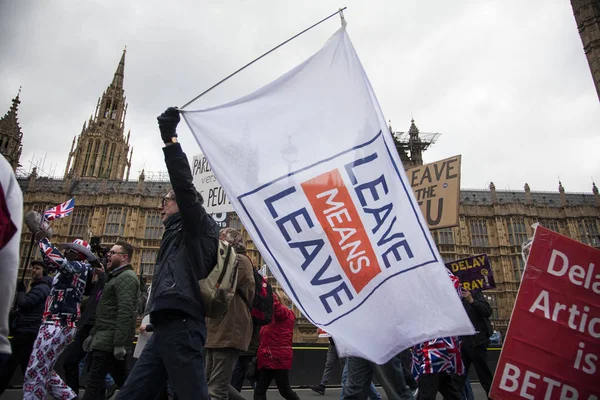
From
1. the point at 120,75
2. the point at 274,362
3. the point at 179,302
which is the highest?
the point at 120,75

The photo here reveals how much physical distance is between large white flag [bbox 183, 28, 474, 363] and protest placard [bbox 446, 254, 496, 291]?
4335 millimetres

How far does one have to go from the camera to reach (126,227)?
32.4 meters

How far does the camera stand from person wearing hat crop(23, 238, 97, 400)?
3787 millimetres

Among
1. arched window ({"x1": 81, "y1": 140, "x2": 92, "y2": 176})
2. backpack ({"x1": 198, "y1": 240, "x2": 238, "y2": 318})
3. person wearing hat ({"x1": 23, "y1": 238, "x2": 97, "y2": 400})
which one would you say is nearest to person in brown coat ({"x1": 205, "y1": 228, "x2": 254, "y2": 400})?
backpack ({"x1": 198, "y1": 240, "x2": 238, "y2": 318})

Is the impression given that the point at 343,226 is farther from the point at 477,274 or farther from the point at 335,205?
the point at 477,274

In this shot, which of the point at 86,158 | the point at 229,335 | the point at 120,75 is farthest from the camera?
the point at 120,75

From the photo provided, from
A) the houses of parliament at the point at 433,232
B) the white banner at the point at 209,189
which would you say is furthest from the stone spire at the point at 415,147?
the white banner at the point at 209,189

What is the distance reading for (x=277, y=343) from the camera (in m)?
4.26

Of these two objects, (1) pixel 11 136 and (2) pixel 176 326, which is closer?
(2) pixel 176 326

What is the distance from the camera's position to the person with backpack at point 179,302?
2197 millimetres

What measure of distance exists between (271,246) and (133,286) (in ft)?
6.16

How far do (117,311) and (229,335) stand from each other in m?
1.29

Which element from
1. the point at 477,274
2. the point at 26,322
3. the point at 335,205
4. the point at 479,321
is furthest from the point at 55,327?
the point at 477,274

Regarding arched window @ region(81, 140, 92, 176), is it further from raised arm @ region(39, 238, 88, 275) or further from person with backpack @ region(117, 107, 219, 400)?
person with backpack @ region(117, 107, 219, 400)
